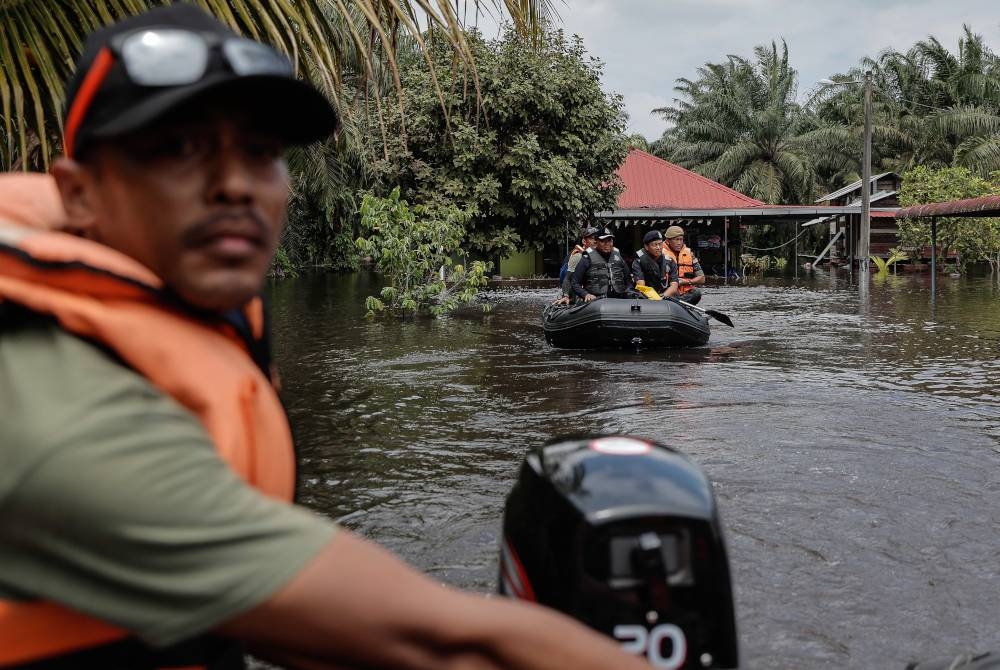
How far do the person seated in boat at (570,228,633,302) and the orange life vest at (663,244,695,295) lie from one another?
174 centimetres

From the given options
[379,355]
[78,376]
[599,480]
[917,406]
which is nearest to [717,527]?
[599,480]

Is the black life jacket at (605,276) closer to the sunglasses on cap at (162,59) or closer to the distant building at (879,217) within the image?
the sunglasses on cap at (162,59)

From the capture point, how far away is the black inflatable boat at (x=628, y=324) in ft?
43.4

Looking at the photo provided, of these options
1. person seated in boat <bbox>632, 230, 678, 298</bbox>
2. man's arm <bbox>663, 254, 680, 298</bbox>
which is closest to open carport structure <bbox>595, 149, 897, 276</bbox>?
Result: man's arm <bbox>663, 254, 680, 298</bbox>

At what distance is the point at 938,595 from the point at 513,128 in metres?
22.8

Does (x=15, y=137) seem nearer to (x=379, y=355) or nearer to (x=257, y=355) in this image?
(x=257, y=355)

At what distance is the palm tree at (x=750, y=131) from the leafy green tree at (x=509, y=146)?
68.3ft

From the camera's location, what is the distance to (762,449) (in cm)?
754

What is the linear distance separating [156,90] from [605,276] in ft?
44.2

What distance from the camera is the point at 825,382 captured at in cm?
1072

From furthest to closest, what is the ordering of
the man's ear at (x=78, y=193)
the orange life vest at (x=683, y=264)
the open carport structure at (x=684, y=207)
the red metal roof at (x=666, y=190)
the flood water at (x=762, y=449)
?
the red metal roof at (x=666, y=190) → the open carport structure at (x=684, y=207) → the orange life vest at (x=683, y=264) → the flood water at (x=762, y=449) → the man's ear at (x=78, y=193)

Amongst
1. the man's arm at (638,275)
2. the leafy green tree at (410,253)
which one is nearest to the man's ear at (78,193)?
the man's arm at (638,275)

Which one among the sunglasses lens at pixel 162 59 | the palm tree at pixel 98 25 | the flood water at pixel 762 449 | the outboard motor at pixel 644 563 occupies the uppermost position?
the palm tree at pixel 98 25

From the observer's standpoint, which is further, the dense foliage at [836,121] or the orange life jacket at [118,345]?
the dense foliage at [836,121]
